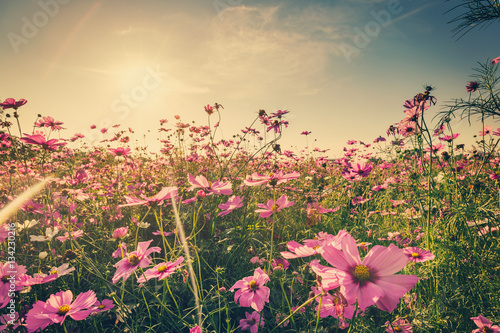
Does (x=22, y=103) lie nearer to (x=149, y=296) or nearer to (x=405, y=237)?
(x=149, y=296)

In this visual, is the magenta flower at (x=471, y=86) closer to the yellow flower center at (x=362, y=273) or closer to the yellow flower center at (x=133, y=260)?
the yellow flower center at (x=362, y=273)

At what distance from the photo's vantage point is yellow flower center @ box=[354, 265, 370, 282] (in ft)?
1.58

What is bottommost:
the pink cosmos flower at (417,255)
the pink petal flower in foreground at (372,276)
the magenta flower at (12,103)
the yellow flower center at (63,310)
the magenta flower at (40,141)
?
the pink cosmos flower at (417,255)

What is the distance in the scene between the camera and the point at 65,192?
5.90 feet

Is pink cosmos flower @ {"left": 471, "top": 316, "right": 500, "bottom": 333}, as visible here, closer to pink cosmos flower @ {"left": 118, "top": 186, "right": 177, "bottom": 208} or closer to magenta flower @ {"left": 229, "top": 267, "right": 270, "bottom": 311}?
magenta flower @ {"left": 229, "top": 267, "right": 270, "bottom": 311}

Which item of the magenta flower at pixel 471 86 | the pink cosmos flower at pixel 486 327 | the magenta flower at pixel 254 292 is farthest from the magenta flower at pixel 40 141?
the magenta flower at pixel 471 86

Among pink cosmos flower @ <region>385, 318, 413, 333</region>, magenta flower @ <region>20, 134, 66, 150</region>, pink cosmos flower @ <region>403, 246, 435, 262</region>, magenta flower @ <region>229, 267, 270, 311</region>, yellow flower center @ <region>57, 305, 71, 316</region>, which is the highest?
magenta flower @ <region>20, 134, 66, 150</region>

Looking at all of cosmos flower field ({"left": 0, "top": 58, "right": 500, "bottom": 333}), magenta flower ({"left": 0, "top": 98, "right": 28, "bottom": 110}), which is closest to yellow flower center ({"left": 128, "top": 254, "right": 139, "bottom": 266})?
cosmos flower field ({"left": 0, "top": 58, "right": 500, "bottom": 333})

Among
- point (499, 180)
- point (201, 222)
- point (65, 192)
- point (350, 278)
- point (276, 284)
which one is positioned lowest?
point (276, 284)

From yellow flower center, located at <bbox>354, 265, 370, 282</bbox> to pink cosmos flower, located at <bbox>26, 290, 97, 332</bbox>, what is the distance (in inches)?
30.8

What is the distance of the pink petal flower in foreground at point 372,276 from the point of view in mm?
451

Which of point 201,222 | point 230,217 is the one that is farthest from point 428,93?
point 201,222

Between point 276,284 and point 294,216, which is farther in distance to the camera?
point 294,216

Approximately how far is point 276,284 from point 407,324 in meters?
0.59
